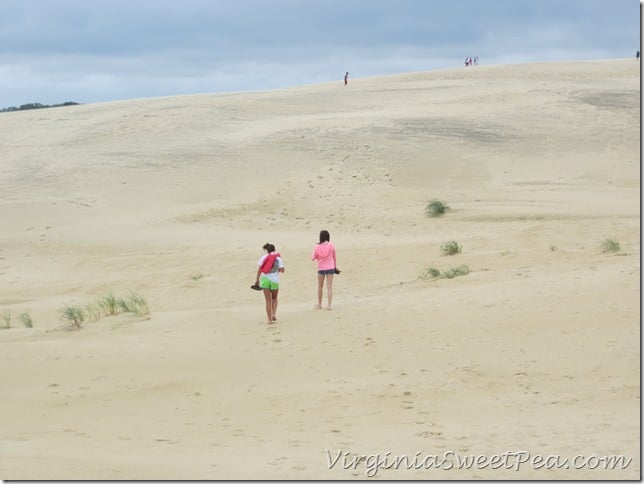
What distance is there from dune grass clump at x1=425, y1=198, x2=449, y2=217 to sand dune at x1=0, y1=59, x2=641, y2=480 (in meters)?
0.22

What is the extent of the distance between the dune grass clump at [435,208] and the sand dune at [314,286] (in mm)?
223

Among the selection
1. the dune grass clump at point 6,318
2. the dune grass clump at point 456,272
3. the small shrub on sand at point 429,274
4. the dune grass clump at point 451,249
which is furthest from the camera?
the dune grass clump at point 451,249

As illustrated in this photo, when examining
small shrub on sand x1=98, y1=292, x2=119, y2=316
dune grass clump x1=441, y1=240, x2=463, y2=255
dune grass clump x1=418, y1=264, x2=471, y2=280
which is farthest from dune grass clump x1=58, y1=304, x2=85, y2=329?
dune grass clump x1=441, y1=240, x2=463, y2=255

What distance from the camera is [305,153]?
32781mm

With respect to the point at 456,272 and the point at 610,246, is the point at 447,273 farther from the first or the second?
the point at 610,246

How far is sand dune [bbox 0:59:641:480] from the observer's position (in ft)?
32.3

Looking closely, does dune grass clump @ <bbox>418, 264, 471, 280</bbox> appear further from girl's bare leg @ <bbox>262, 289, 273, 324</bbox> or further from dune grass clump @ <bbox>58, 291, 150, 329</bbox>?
dune grass clump @ <bbox>58, 291, 150, 329</bbox>

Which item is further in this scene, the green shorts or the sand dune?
the green shorts

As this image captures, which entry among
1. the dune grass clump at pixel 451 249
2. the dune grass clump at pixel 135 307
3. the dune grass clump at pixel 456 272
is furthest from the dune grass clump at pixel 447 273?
the dune grass clump at pixel 135 307

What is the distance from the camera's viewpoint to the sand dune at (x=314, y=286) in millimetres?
9836

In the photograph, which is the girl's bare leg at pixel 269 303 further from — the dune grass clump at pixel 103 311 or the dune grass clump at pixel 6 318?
the dune grass clump at pixel 6 318

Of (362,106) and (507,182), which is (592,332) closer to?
(507,182)

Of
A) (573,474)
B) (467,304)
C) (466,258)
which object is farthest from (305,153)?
(573,474)

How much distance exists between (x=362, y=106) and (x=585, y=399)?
3304 cm
